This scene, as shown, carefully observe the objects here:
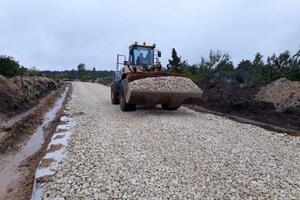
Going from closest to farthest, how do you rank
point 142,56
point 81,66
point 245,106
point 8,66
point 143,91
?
point 143,91, point 142,56, point 245,106, point 8,66, point 81,66

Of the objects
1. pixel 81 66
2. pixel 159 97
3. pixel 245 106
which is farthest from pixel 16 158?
pixel 81 66

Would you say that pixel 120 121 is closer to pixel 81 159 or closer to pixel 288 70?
pixel 81 159

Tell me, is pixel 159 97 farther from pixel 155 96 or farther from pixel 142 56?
pixel 142 56

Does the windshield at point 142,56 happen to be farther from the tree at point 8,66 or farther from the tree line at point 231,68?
the tree at point 8,66

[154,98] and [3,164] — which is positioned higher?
[154,98]

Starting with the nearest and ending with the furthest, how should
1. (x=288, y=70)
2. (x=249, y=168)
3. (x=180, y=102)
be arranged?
1. (x=249, y=168)
2. (x=180, y=102)
3. (x=288, y=70)

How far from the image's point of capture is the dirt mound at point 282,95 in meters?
16.0

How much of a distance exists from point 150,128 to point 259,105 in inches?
302

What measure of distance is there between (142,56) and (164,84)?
3.51 m

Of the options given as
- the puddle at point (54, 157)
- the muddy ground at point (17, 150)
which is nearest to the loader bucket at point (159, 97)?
the puddle at point (54, 157)

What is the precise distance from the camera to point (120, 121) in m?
12.1

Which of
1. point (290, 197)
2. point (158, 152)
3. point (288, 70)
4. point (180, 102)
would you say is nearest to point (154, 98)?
point (180, 102)

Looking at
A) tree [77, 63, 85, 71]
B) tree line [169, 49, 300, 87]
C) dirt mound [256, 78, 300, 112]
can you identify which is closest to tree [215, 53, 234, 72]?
tree line [169, 49, 300, 87]

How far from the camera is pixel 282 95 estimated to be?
17.4 meters
